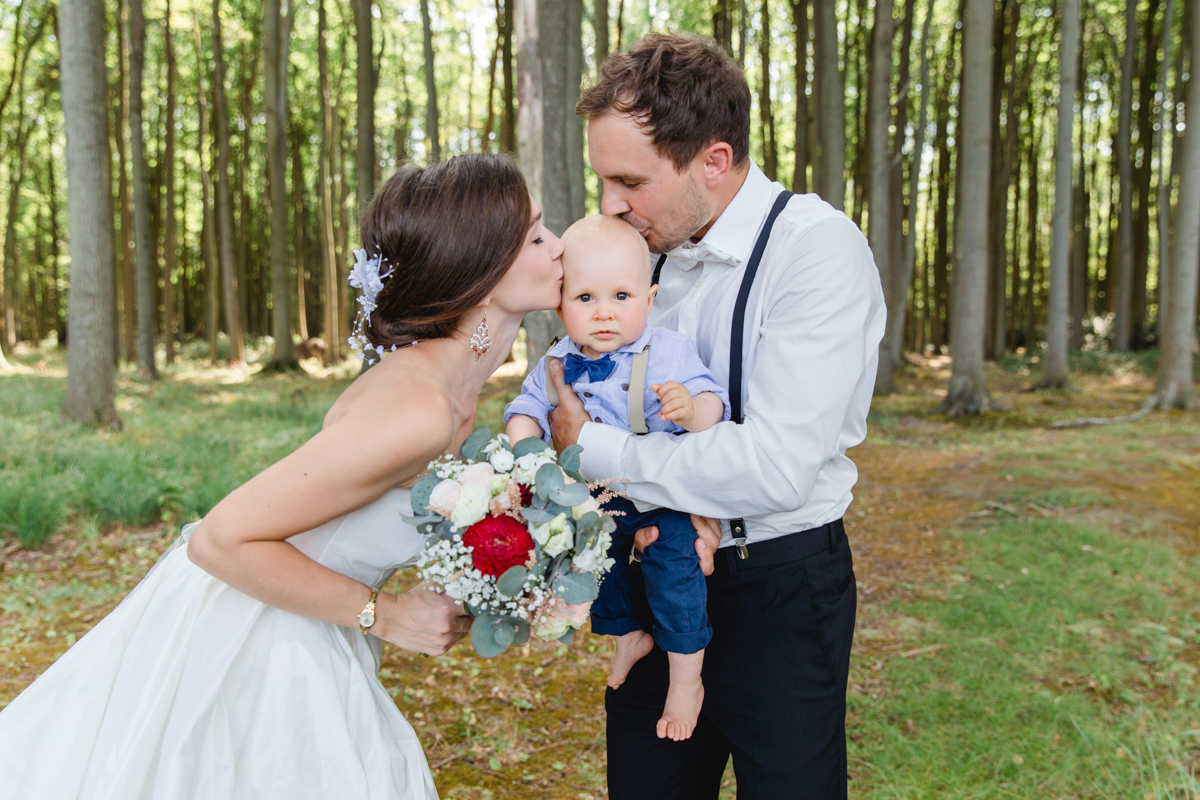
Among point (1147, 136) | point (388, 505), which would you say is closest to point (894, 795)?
point (388, 505)

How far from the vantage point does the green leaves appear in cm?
181

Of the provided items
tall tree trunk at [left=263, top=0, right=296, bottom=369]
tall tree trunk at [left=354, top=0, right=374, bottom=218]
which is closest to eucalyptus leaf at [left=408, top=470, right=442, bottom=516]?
Answer: tall tree trunk at [left=354, top=0, right=374, bottom=218]

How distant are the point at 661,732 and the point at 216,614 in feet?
3.99

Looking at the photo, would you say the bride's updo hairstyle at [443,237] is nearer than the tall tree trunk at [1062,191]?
Yes

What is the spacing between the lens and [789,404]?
1813 mm

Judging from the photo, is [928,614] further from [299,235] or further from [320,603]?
[299,235]

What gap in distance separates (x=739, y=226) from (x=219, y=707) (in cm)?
182

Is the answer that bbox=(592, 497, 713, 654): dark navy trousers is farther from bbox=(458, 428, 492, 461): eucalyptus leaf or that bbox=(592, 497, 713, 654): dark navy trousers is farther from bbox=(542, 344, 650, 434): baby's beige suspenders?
bbox=(458, 428, 492, 461): eucalyptus leaf

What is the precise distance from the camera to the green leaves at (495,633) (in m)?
1.81

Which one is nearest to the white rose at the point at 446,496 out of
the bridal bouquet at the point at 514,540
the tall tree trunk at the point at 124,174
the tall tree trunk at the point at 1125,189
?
the bridal bouquet at the point at 514,540

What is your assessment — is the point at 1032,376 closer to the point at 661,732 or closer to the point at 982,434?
the point at 982,434

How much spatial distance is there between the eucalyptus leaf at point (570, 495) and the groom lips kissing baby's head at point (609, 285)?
55 centimetres

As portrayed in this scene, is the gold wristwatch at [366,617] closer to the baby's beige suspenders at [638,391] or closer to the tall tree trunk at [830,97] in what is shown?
the baby's beige suspenders at [638,391]

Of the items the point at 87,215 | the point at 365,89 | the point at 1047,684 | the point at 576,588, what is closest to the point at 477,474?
the point at 576,588
